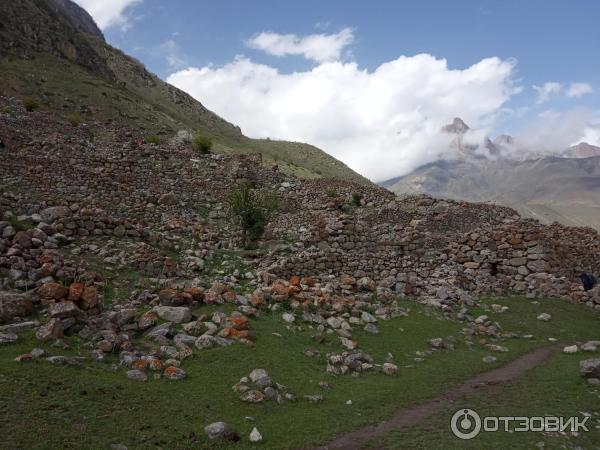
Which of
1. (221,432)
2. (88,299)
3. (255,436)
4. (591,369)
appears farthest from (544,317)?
(88,299)

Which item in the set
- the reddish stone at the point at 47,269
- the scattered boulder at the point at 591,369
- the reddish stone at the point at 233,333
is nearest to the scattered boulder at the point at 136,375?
the reddish stone at the point at 233,333

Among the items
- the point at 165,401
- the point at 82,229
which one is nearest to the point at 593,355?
the point at 165,401

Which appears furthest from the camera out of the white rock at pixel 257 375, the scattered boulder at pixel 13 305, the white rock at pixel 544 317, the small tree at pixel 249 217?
the small tree at pixel 249 217

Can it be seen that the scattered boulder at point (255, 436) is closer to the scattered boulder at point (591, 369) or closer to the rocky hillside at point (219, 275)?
the rocky hillside at point (219, 275)

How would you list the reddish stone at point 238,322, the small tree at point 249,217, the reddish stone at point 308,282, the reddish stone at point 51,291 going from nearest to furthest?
the reddish stone at point 51,291 < the reddish stone at point 238,322 < the reddish stone at point 308,282 < the small tree at point 249,217

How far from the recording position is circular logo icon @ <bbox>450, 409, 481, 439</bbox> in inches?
304

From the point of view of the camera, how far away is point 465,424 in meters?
8.05

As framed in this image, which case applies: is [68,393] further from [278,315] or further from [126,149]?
[126,149]

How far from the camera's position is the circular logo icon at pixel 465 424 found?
25.3 feet

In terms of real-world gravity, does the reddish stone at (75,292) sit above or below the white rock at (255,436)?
above

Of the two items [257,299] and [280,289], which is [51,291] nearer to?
[257,299]

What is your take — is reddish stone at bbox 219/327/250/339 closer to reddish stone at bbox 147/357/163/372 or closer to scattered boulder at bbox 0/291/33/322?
reddish stone at bbox 147/357/163/372

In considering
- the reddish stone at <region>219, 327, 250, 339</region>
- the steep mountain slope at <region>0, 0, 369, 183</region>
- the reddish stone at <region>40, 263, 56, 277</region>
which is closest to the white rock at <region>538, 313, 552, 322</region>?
the reddish stone at <region>219, 327, 250, 339</region>

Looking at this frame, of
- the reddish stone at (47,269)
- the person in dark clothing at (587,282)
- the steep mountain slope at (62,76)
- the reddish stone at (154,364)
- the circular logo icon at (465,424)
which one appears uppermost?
the steep mountain slope at (62,76)
